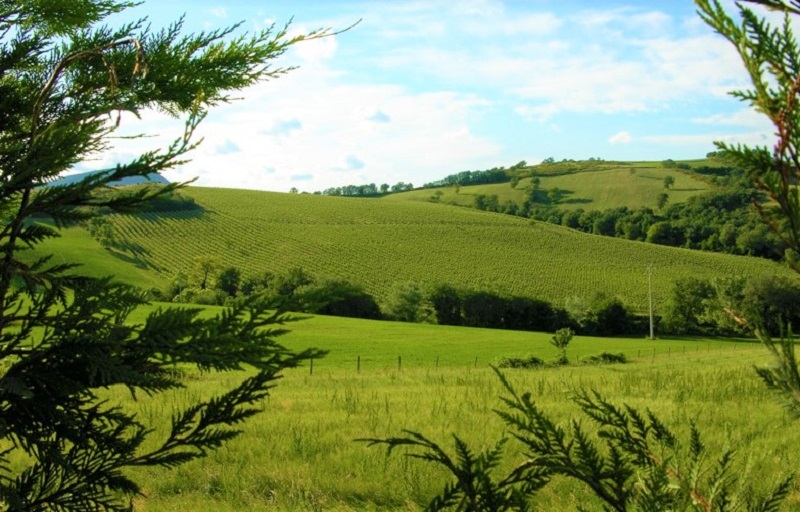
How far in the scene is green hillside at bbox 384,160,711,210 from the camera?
121875mm

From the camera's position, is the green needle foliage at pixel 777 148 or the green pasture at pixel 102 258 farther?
the green pasture at pixel 102 258

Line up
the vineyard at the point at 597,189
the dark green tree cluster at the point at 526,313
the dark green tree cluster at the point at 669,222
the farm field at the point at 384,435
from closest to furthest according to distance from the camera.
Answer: the farm field at the point at 384,435 < the dark green tree cluster at the point at 526,313 < the dark green tree cluster at the point at 669,222 < the vineyard at the point at 597,189

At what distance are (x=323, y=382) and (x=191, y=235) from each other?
3048 inches

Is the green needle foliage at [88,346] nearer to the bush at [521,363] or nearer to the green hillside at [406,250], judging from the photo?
the bush at [521,363]

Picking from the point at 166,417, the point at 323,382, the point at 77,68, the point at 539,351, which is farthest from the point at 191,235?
the point at 77,68

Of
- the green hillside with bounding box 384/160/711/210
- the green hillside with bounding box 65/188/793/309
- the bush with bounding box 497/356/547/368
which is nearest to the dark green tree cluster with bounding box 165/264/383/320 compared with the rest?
the green hillside with bounding box 65/188/793/309

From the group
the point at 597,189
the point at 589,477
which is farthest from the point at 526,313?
the point at 597,189

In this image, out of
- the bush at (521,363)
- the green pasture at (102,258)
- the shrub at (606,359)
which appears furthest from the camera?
the green pasture at (102,258)

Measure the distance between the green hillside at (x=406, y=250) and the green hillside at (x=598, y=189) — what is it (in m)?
21.2

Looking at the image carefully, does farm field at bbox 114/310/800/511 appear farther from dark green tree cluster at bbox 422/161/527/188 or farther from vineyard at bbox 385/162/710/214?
dark green tree cluster at bbox 422/161/527/188

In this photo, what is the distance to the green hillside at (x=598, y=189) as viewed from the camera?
4798 inches

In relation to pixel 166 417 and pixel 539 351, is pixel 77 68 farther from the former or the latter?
pixel 539 351

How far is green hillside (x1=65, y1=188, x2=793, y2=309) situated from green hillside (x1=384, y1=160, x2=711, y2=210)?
69.6 feet

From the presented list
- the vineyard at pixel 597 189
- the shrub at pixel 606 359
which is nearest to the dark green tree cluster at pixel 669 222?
the vineyard at pixel 597 189
